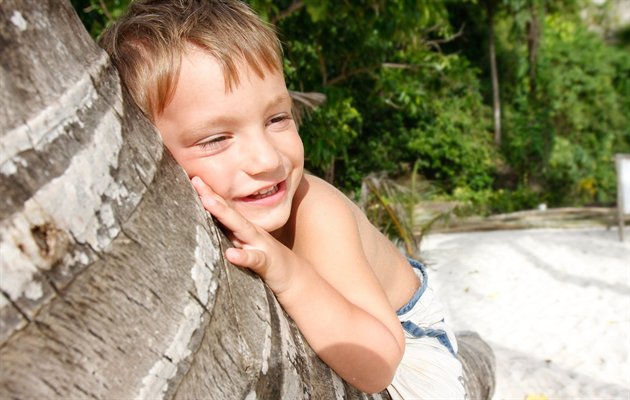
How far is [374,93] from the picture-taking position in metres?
10.5

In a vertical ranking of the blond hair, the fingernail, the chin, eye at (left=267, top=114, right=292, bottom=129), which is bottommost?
the chin

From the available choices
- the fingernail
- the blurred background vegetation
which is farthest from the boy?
the blurred background vegetation

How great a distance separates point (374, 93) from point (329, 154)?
4357mm

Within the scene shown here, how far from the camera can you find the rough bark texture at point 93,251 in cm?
60

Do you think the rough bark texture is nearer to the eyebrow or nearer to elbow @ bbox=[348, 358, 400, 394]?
the eyebrow

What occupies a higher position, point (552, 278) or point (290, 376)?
point (290, 376)

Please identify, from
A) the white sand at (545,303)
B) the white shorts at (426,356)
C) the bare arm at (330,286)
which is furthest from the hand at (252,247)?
the white sand at (545,303)

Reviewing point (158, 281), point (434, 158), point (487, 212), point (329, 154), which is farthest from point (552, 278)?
point (434, 158)

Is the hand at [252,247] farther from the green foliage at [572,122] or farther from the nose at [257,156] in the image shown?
the green foliage at [572,122]

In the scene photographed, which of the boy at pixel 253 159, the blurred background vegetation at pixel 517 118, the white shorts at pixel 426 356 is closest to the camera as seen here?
the boy at pixel 253 159

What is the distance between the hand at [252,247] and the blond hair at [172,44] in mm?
200

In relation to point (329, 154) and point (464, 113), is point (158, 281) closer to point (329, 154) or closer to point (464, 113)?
point (329, 154)

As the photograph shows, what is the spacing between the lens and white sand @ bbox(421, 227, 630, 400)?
373 cm

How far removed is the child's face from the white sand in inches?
102
